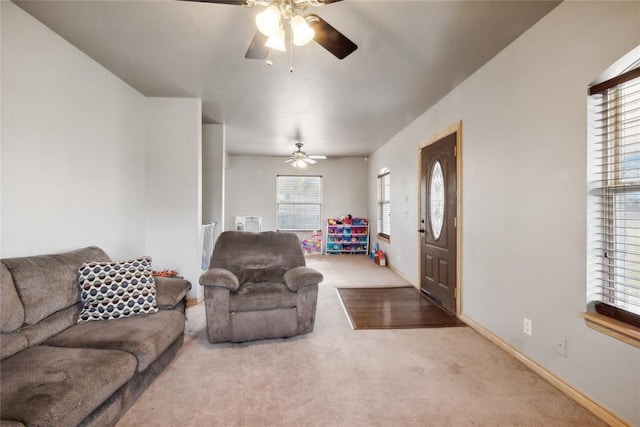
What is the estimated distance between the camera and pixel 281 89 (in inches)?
123

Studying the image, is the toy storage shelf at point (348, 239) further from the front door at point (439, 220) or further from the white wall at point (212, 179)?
the white wall at point (212, 179)

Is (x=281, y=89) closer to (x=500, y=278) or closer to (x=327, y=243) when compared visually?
(x=500, y=278)

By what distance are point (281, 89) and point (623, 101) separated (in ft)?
9.08

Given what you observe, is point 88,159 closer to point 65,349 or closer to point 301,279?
point 65,349

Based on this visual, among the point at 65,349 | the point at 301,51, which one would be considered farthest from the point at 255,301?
the point at 301,51

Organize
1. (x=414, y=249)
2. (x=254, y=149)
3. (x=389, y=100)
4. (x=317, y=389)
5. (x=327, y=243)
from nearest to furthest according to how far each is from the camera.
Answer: (x=317, y=389) → (x=389, y=100) → (x=414, y=249) → (x=254, y=149) → (x=327, y=243)

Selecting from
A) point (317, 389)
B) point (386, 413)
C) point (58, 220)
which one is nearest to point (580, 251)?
point (386, 413)

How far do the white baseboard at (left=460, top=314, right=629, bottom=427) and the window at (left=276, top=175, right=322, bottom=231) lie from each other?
5.30 metres

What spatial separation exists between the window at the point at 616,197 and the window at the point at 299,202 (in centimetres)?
601

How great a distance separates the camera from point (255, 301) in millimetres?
2389

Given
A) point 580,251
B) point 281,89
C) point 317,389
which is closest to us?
point 580,251

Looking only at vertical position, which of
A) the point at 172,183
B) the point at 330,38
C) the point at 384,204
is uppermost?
the point at 330,38

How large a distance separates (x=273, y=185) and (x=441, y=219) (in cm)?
480

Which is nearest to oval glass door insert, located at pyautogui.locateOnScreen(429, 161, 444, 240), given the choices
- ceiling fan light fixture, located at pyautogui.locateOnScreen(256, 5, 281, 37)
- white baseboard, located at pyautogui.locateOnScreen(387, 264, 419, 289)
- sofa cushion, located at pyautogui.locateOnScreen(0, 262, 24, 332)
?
white baseboard, located at pyautogui.locateOnScreen(387, 264, 419, 289)
